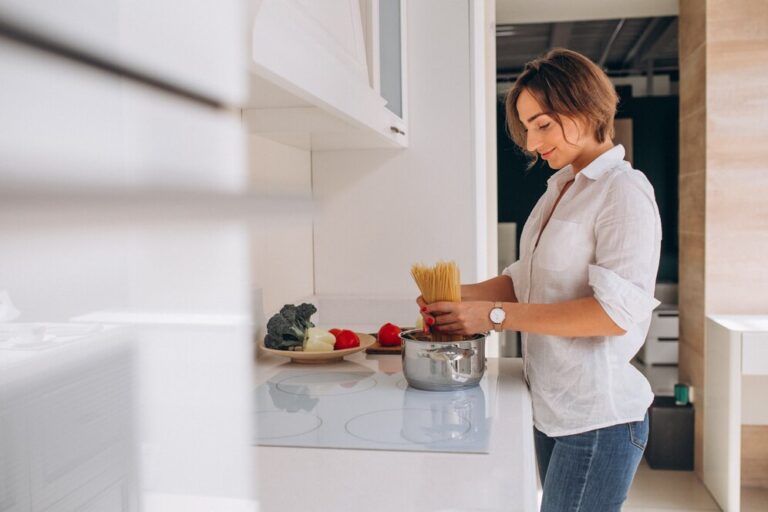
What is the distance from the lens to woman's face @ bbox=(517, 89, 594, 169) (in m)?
1.46

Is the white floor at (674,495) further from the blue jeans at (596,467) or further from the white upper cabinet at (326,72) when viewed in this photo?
the white upper cabinet at (326,72)

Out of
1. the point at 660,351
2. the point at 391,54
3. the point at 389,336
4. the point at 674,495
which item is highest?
the point at 391,54

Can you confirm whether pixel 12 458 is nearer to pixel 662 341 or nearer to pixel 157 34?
pixel 157 34

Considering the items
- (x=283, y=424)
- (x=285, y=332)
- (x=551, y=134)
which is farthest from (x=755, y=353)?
(x=283, y=424)

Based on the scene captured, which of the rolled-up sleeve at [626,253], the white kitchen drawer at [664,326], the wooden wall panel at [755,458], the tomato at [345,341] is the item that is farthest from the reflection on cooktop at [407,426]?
the white kitchen drawer at [664,326]

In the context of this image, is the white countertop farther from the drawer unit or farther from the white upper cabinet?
the drawer unit

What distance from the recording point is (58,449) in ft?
0.49

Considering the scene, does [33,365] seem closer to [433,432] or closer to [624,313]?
[433,432]

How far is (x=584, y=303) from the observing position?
4.43ft

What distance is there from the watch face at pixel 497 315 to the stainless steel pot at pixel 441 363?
0.19 feet

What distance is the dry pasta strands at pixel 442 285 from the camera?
1493 mm

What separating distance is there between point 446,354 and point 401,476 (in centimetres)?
49

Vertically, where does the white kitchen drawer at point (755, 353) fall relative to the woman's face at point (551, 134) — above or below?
below

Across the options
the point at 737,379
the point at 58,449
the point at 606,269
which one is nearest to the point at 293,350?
the point at 606,269
